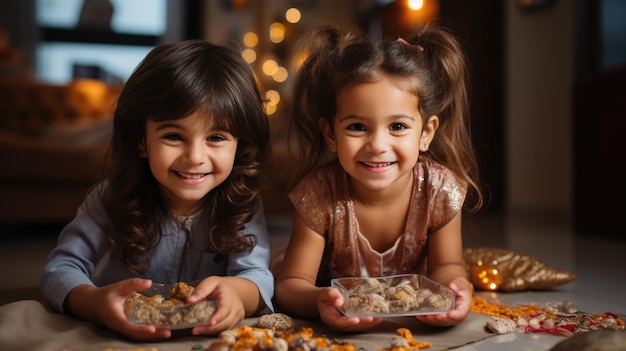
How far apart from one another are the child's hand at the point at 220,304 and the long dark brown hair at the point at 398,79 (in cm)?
45

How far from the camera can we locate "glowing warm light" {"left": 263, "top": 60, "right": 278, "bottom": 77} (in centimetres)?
462

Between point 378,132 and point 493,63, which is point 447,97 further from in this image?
point 493,63

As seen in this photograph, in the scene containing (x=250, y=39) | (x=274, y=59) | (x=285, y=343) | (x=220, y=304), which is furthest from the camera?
(x=250, y=39)

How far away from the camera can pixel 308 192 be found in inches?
50.8

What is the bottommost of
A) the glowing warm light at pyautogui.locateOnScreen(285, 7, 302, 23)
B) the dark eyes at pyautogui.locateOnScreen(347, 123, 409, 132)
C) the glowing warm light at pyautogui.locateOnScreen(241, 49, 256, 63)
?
the dark eyes at pyautogui.locateOnScreen(347, 123, 409, 132)

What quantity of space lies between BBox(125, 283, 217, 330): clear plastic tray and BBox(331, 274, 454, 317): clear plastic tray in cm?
23

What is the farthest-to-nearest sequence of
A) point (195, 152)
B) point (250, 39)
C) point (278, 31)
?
point (250, 39)
point (278, 31)
point (195, 152)

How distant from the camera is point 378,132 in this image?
3.80 ft

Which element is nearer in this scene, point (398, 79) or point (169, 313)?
point (169, 313)

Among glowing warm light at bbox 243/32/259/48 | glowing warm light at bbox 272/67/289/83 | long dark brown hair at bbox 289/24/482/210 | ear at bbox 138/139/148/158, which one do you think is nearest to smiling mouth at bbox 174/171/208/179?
ear at bbox 138/139/148/158

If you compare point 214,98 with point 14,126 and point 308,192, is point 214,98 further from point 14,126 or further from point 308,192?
point 14,126

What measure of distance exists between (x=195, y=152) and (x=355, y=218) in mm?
386

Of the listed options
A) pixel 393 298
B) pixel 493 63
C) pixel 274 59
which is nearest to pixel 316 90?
pixel 393 298

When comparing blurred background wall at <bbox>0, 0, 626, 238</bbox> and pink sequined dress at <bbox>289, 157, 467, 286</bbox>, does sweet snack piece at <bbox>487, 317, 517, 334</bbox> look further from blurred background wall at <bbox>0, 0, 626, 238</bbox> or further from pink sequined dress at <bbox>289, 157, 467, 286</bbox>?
blurred background wall at <bbox>0, 0, 626, 238</bbox>
